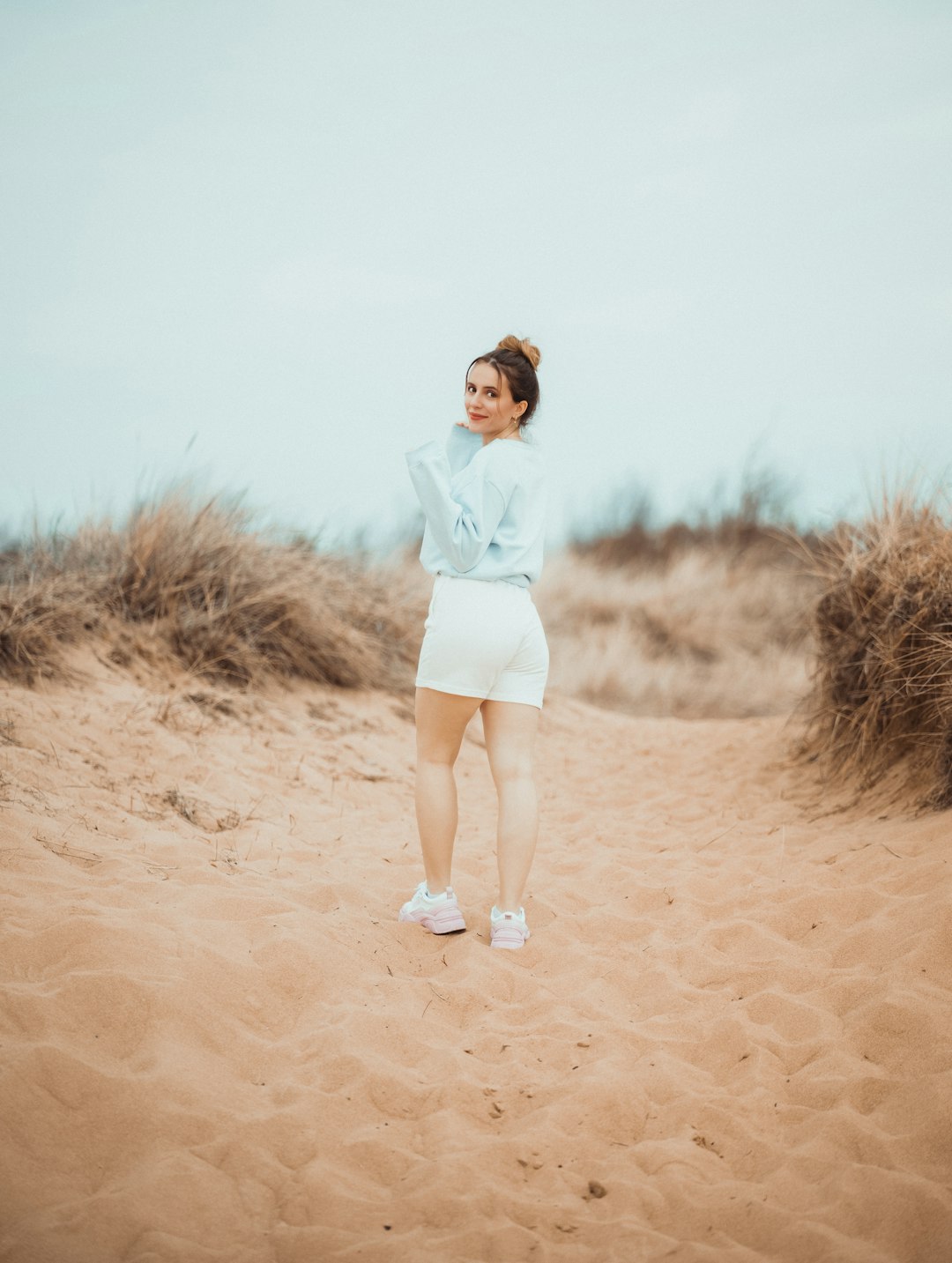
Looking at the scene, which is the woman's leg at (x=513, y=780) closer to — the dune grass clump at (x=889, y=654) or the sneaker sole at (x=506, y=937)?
the sneaker sole at (x=506, y=937)

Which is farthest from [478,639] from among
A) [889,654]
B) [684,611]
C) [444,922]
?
[684,611]

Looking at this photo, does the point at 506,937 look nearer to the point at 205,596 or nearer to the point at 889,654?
the point at 889,654

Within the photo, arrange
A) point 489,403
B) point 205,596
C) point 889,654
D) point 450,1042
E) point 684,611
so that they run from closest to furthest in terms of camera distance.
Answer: point 450,1042, point 489,403, point 889,654, point 205,596, point 684,611

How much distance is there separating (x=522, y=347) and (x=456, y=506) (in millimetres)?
686

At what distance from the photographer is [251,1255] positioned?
2010 mm

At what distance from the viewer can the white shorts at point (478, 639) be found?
3234 mm

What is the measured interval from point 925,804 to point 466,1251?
3266mm

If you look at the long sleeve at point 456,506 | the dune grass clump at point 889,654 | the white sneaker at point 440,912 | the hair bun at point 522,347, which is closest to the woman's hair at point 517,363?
the hair bun at point 522,347

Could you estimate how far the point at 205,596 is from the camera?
691cm

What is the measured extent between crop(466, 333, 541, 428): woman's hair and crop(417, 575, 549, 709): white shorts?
2.19 ft

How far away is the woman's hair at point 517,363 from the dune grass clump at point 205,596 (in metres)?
3.68

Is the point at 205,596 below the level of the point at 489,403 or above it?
below

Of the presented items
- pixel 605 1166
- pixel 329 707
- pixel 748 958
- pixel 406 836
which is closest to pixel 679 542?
pixel 329 707

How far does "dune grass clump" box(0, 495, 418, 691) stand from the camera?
6465mm
